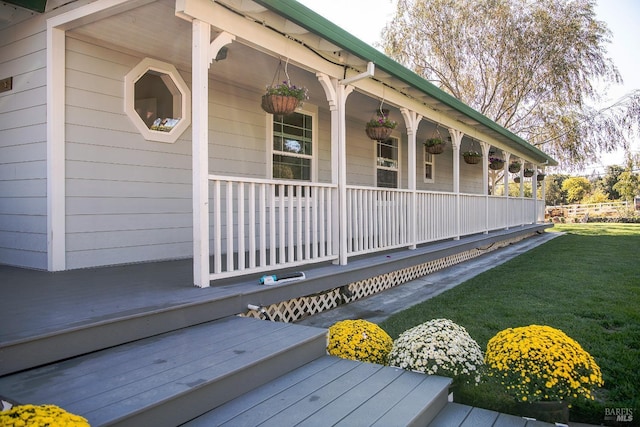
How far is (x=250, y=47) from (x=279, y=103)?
24.4 inches

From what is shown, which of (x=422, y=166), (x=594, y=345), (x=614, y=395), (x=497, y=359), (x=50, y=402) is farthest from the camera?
(x=422, y=166)

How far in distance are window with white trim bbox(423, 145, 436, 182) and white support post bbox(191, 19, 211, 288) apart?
8543mm

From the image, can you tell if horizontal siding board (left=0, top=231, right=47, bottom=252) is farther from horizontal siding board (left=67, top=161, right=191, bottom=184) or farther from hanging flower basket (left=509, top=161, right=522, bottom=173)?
hanging flower basket (left=509, top=161, right=522, bottom=173)

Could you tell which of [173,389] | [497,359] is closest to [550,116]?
[497,359]

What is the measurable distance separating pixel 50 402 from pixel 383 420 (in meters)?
1.41

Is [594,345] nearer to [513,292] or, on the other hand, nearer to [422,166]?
[513,292]

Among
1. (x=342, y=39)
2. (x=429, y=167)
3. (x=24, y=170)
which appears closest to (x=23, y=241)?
(x=24, y=170)

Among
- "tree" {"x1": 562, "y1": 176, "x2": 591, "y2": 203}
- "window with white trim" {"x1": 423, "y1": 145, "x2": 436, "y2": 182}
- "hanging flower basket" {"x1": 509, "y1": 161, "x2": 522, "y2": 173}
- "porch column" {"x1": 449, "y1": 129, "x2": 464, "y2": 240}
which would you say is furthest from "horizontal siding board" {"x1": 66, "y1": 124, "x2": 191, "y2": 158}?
"tree" {"x1": 562, "y1": 176, "x2": 591, "y2": 203}

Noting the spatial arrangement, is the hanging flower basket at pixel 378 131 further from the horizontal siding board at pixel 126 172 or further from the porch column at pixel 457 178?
the horizontal siding board at pixel 126 172

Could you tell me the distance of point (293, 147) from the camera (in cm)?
682

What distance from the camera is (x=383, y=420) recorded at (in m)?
1.91

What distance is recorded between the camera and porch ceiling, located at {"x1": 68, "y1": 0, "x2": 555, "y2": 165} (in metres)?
3.75

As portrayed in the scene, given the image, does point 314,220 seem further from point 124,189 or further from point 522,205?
point 522,205

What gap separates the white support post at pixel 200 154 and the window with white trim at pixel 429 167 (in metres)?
8.54
